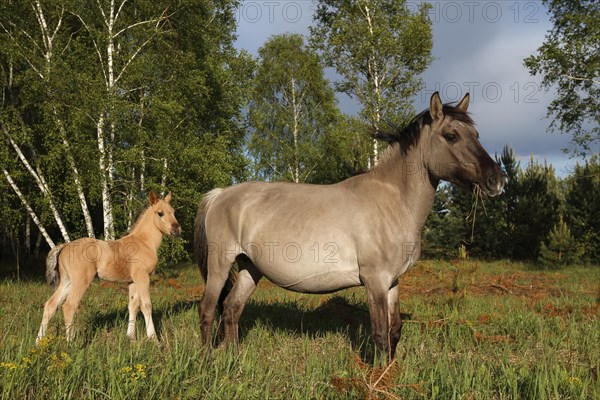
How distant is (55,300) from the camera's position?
5.77 meters

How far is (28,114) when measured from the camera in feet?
Answer: 54.2

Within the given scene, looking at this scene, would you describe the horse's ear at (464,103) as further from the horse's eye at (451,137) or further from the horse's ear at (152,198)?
the horse's ear at (152,198)

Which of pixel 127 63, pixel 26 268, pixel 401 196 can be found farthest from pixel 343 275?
pixel 26 268

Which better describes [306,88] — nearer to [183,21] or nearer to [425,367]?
[183,21]

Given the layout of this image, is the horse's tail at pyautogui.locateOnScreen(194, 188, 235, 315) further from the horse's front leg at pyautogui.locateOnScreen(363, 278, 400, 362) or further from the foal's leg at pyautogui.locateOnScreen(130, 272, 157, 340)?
the horse's front leg at pyautogui.locateOnScreen(363, 278, 400, 362)

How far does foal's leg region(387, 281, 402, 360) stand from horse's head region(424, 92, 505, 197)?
4.50 ft

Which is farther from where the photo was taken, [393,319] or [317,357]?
[393,319]

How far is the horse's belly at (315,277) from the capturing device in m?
4.87

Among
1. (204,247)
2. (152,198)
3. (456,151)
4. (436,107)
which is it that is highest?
(436,107)

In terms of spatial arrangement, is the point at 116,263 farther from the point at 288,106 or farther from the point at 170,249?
the point at 288,106

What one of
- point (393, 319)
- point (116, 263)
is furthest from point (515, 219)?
point (116, 263)

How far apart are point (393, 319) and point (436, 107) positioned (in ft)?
7.60

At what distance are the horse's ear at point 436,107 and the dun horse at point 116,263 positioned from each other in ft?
13.2

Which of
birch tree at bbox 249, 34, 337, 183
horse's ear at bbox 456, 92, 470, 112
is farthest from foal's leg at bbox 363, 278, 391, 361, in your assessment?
birch tree at bbox 249, 34, 337, 183
